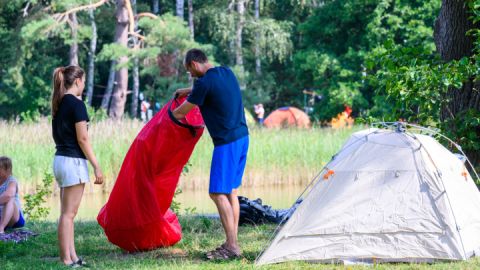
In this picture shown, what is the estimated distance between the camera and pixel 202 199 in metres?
15.2

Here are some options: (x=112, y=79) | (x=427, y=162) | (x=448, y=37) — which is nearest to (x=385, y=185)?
(x=427, y=162)

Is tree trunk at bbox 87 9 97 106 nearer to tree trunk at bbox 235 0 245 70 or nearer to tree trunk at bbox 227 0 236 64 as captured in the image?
tree trunk at bbox 227 0 236 64

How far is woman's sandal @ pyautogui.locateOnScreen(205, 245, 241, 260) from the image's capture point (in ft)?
23.0

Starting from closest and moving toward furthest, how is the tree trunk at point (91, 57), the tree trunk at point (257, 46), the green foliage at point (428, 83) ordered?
the green foliage at point (428, 83) < the tree trunk at point (91, 57) < the tree trunk at point (257, 46)

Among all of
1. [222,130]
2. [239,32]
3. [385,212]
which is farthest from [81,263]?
[239,32]

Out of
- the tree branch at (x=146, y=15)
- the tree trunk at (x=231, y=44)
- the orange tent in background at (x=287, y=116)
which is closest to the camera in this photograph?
the tree branch at (x=146, y=15)

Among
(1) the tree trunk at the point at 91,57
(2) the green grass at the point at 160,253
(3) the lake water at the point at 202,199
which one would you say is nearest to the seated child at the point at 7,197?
(2) the green grass at the point at 160,253

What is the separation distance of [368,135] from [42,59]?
30229mm

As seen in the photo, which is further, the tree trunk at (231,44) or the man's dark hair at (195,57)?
the tree trunk at (231,44)

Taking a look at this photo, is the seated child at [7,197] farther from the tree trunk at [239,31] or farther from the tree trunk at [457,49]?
the tree trunk at [239,31]

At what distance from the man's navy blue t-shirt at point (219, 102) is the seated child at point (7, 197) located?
109 inches

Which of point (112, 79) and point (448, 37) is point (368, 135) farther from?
point (112, 79)

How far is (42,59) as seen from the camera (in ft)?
119

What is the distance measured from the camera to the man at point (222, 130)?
698 cm
